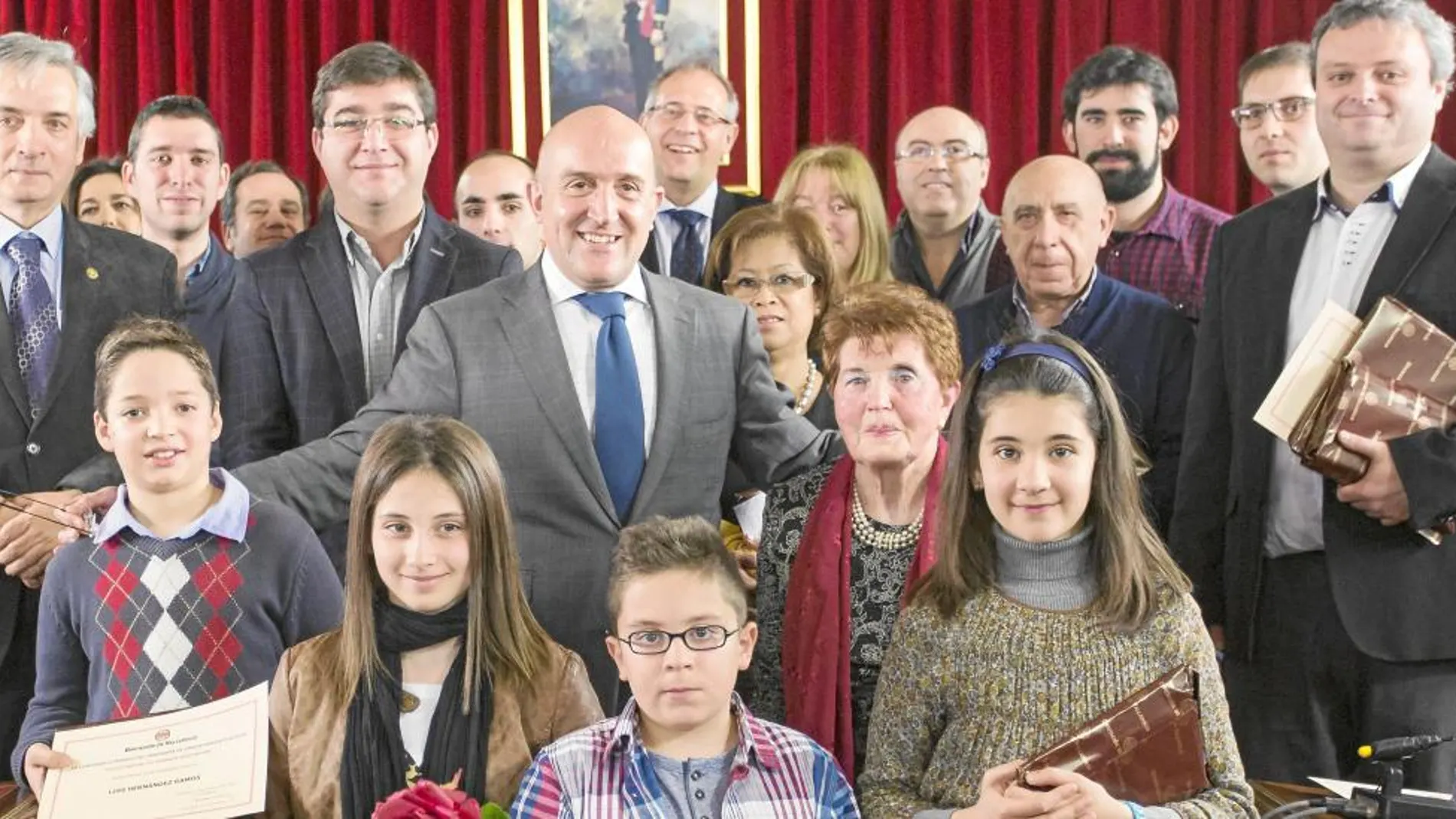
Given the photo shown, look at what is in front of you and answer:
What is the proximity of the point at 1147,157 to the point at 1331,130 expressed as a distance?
1.17 metres

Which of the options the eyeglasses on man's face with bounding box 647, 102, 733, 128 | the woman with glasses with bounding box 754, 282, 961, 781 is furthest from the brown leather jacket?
the eyeglasses on man's face with bounding box 647, 102, 733, 128

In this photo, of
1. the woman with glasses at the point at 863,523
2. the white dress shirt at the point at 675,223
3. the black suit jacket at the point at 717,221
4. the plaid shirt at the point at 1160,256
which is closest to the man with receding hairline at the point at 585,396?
the woman with glasses at the point at 863,523

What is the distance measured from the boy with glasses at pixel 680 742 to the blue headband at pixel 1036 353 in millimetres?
524

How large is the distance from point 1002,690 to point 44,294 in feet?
6.91

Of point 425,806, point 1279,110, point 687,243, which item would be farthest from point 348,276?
point 1279,110

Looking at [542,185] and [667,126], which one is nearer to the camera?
[542,185]

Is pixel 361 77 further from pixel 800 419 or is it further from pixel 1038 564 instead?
pixel 1038 564

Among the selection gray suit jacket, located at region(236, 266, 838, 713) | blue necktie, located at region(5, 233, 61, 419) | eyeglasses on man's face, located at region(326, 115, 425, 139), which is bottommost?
gray suit jacket, located at region(236, 266, 838, 713)

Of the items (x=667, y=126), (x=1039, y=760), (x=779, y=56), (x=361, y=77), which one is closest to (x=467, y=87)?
(x=779, y=56)

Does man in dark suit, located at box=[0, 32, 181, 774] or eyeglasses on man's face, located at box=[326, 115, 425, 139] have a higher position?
eyeglasses on man's face, located at box=[326, 115, 425, 139]

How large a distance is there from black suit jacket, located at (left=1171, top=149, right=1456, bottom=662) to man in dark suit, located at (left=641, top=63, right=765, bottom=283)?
57.1 inches

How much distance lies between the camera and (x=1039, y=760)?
211 centimetres

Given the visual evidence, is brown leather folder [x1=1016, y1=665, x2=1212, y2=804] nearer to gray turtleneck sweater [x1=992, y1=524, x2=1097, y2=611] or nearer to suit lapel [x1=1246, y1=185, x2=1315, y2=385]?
gray turtleneck sweater [x1=992, y1=524, x2=1097, y2=611]

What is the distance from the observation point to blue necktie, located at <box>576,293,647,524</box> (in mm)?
3004
